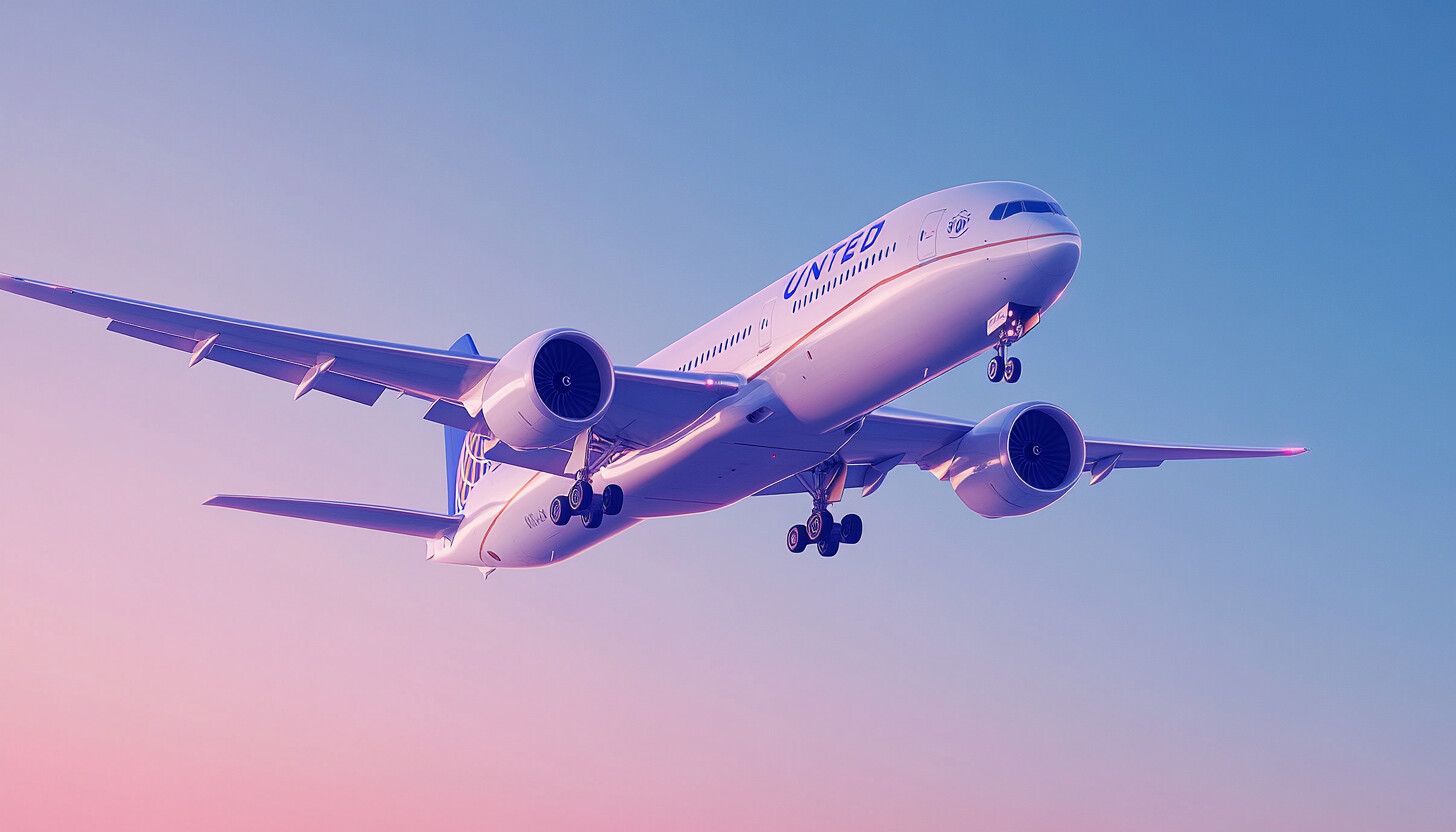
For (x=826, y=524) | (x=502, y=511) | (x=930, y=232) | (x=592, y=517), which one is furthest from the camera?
(x=502, y=511)

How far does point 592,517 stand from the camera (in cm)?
2895

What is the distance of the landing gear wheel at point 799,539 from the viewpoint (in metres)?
32.3

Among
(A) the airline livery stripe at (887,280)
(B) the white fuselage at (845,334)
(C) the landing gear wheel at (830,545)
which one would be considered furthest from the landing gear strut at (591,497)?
(C) the landing gear wheel at (830,545)

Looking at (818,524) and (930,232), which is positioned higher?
(930,232)

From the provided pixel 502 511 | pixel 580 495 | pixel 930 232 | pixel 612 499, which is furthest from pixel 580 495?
pixel 930 232

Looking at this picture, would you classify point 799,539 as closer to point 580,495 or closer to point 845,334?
point 580,495

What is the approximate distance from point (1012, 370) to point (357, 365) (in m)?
13.0

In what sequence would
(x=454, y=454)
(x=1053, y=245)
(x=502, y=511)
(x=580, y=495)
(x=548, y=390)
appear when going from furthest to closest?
(x=454, y=454), (x=502, y=511), (x=580, y=495), (x=548, y=390), (x=1053, y=245)

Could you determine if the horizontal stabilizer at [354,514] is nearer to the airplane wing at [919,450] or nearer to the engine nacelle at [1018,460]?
the airplane wing at [919,450]

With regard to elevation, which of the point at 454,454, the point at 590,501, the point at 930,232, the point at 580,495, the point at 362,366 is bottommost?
the point at 590,501

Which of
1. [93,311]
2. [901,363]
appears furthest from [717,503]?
[93,311]

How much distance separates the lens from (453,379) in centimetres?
2745

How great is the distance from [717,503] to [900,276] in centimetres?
877

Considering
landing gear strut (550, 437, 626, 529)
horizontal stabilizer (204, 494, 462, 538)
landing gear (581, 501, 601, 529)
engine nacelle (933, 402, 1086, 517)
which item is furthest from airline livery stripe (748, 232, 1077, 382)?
horizontal stabilizer (204, 494, 462, 538)
